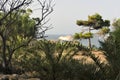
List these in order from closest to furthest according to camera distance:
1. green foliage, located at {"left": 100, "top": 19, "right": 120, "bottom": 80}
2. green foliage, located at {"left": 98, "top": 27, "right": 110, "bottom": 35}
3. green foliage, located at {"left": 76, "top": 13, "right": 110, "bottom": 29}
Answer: green foliage, located at {"left": 100, "top": 19, "right": 120, "bottom": 80} → green foliage, located at {"left": 98, "top": 27, "right": 110, "bottom": 35} → green foliage, located at {"left": 76, "top": 13, "right": 110, "bottom": 29}

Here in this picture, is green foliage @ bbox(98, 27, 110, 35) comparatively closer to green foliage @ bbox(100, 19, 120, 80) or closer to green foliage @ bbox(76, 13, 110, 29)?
green foliage @ bbox(76, 13, 110, 29)

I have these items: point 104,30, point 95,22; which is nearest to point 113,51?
point 104,30

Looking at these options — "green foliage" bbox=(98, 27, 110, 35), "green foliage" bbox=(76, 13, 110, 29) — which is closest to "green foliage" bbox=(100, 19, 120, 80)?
"green foliage" bbox=(98, 27, 110, 35)

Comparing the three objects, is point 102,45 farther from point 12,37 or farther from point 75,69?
point 12,37

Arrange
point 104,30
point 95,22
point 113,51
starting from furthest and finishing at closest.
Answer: point 95,22
point 104,30
point 113,51

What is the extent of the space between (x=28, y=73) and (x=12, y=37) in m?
5.27

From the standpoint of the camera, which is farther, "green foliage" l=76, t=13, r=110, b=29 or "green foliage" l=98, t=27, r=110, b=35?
"green foliage" l=76, t=13, r=110, b=29

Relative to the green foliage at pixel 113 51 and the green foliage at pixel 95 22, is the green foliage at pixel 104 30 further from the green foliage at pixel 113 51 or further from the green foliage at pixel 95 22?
the green foliage at pixel 113 51

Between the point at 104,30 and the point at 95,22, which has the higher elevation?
the point at 95,22

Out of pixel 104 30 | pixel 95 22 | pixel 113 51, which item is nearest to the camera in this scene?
pixel 113 51

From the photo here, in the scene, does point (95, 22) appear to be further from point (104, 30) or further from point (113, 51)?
point (113, 51)

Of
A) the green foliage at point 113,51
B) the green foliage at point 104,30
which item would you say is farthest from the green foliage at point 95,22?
the green foliage at point 113,51

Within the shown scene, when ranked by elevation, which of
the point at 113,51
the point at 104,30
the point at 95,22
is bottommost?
the point at 104,30

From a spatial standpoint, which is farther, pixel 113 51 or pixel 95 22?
pixel 95 22
